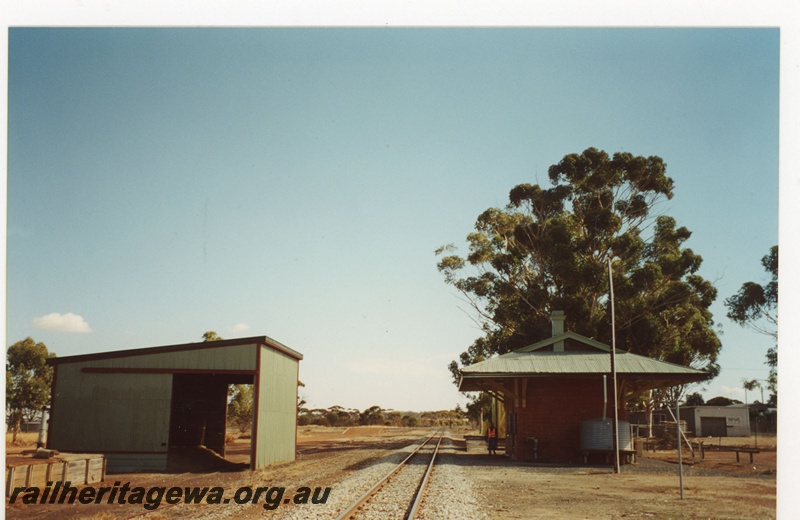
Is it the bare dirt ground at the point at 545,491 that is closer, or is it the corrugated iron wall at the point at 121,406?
the bare dirt ground at the point at 545,491

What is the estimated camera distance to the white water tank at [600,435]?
23750mm

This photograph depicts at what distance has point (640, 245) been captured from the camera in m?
40.4

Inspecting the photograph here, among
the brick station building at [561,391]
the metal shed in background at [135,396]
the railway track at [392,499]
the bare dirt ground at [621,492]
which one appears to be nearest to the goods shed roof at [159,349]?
the metal shed in background at [135,396]


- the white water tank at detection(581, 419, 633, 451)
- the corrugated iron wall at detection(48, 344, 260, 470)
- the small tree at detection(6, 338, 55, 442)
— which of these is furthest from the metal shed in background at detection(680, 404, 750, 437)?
the small tree at detection(6, 338, 55, 442)

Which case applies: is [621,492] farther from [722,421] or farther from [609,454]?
[722,421]

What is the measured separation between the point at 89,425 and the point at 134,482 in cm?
500

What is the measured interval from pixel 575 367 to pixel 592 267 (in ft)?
49.1

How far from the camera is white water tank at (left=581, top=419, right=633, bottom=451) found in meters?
23.8

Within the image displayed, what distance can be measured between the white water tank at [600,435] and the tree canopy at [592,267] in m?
14.4

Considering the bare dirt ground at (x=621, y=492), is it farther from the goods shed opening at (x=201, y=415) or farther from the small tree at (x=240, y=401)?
the small tree at (x=240, y=401)

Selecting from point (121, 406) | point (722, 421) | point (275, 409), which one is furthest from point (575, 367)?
point (722, 421)

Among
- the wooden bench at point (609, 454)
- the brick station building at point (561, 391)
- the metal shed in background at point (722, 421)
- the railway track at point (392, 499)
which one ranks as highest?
the brick station building at point (561, 391)

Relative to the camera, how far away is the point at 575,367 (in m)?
24.9
